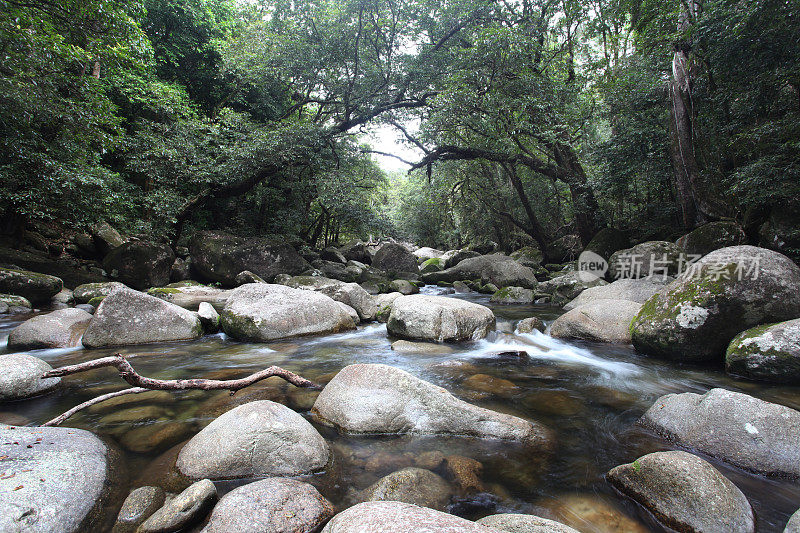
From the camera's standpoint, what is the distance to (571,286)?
11.2m

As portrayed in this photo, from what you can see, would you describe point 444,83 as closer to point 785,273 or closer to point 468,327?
point 468,327

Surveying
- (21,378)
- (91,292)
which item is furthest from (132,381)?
(91,292)

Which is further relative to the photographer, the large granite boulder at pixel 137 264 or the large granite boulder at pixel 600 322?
the large granite boulder at pixel 137 264

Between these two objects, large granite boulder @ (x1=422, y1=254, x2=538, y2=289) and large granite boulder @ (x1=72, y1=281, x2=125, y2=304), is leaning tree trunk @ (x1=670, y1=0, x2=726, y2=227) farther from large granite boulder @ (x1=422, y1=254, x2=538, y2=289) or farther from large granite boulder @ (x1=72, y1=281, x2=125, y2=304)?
large granite boulder @ (x1=72, y1=281, x2=125, y2=304)

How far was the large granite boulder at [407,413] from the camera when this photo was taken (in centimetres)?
305

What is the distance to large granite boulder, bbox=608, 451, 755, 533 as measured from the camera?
199cm

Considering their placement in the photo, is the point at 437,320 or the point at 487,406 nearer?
the point at 487,406

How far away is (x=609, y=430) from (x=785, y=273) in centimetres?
383

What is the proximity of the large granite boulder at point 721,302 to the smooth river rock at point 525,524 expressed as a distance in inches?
178

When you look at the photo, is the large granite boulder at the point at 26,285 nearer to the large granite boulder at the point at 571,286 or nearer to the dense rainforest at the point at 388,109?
the dense rainforest at the point at 388,109

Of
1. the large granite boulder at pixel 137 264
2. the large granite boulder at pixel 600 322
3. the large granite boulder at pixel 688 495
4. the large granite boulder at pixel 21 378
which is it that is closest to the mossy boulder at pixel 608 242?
the large granite boulder at pixel 600 322

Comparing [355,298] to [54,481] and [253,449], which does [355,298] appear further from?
[54,481]

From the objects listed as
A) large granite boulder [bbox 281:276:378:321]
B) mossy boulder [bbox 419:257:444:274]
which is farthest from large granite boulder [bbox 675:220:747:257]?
mossy boulder [bbox 419:257:444:274]

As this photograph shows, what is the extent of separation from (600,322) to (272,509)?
632cm
